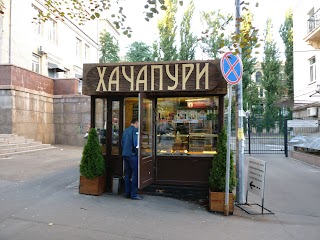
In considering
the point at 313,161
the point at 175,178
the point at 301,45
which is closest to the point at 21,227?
the point at 175,178

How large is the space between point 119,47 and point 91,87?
27.2 m

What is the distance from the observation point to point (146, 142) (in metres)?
6.64

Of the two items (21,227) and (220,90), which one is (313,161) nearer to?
(220,90)

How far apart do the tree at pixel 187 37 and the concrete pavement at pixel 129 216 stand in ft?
88.1

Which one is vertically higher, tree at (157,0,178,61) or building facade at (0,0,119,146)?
tree at (157,0,178,61)

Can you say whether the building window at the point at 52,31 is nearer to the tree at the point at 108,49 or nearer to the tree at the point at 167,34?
the tree at the point at 108,49

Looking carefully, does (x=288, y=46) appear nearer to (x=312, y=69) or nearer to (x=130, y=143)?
(x=312, y=69)

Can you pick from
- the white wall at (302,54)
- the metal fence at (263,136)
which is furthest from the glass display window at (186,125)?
the white wall at (302,54)

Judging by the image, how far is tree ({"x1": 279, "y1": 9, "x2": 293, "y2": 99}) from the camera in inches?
1353

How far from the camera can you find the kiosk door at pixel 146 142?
614cm

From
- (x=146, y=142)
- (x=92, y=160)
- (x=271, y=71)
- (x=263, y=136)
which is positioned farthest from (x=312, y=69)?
(x=92, y=160)

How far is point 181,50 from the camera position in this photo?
33.1 m

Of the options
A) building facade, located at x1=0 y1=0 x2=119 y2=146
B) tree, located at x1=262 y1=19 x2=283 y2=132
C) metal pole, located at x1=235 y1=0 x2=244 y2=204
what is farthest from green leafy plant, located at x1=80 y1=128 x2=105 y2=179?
tree, located at x1=262 y1=19 x2=283 y2=132

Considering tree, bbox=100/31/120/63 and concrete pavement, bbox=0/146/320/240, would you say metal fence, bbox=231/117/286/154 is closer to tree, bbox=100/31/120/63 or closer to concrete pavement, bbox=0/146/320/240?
concrete pavement, bbox=0/146/320/240
